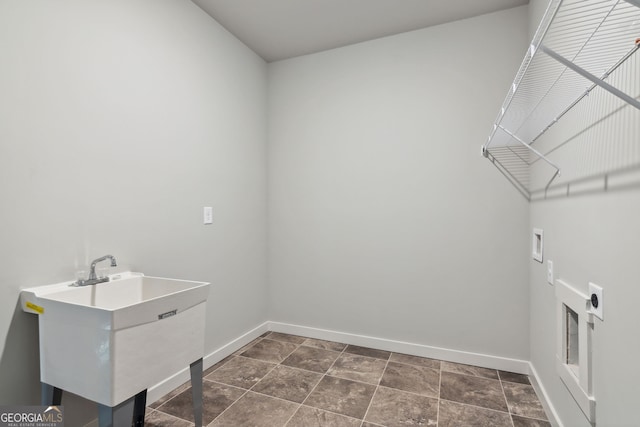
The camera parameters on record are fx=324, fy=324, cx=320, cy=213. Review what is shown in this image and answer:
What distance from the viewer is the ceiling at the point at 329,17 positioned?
7.30 ft

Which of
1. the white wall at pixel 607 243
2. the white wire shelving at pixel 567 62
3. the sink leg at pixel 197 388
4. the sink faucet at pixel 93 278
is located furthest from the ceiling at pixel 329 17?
the sink leg at pixel 197 388

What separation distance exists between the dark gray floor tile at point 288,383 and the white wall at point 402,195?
66 centimetres

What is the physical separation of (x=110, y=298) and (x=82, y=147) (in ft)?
2.47

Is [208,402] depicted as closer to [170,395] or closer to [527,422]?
[170,395]

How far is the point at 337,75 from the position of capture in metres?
2.81

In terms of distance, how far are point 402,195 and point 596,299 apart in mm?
1512

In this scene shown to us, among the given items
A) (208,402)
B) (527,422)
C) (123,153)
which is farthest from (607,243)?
(123,153)

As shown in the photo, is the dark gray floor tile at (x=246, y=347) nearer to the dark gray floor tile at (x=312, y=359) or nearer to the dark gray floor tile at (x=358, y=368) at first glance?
the dark gray floor tile at (x=312, y=359)

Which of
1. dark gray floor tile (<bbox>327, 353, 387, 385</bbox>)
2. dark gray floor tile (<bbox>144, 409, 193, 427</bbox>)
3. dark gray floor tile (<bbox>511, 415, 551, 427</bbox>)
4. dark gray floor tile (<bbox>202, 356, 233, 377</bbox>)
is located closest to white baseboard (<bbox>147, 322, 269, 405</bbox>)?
dark gray floor tile (<bbox>202, 356, 233, 377</bbox>)

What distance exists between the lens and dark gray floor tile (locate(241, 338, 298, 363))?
8.29ft

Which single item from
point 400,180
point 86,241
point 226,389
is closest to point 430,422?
point 226,389

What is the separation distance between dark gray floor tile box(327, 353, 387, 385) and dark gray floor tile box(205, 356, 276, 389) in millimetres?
483

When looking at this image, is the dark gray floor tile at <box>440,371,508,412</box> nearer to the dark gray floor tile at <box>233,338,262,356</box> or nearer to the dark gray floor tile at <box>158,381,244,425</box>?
the dark gray floor tile at <box>158,381,244,425</box>

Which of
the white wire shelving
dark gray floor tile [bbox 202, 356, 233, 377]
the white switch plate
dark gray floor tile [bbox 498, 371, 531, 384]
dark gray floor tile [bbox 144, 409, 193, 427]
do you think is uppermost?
the white wire shelving
